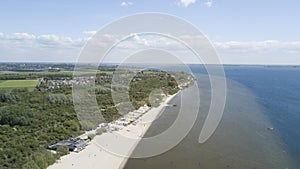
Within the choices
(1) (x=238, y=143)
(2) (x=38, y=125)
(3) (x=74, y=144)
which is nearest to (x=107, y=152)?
(3) (x=74, y=144)

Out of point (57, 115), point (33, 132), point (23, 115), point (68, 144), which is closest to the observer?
point (68, 144)

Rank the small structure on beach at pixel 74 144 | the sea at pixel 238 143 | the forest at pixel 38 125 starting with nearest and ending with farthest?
the forest at pixel 38 125 → the sea at pixel 238 143 → the small structure on beach at pixel 74 144

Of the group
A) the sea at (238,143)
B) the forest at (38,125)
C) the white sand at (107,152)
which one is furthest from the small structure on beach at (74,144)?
the sea at (238,143)

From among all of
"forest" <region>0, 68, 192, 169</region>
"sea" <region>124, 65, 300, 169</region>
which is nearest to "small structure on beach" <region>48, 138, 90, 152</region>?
"forest" <region>0, 68, 192, 169</region>

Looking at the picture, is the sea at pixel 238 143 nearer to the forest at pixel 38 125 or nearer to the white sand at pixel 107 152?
the white sand at pixel 107 152

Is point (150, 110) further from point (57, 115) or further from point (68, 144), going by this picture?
point (68, 144)

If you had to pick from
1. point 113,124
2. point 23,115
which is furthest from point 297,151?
point 23,115

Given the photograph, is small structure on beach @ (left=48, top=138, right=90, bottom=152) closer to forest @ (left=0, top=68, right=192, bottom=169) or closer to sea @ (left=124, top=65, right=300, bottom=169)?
forest @ (left=0, top=68, right=192, bottom=169)
